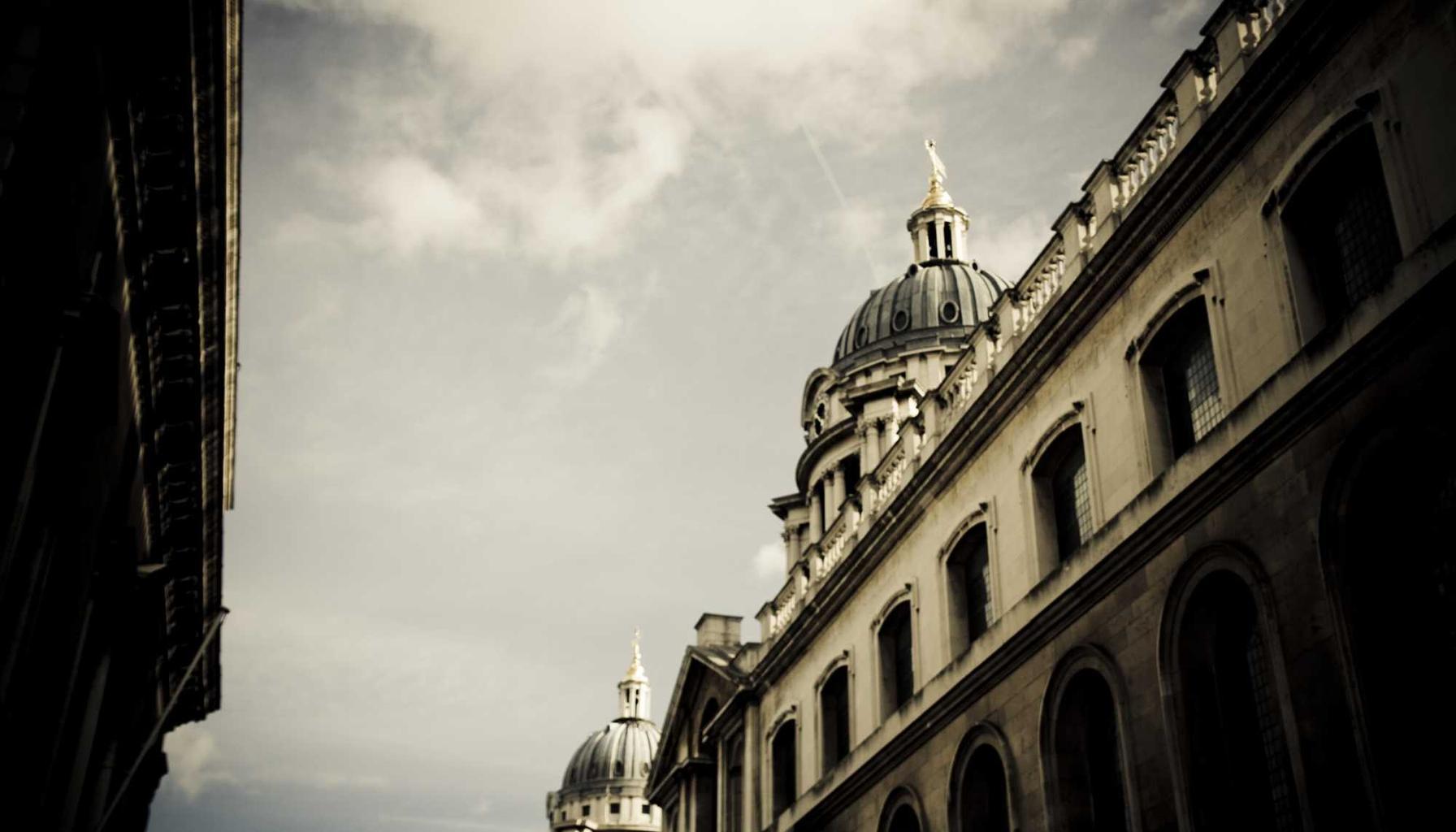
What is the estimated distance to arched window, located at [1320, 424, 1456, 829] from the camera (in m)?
14.6

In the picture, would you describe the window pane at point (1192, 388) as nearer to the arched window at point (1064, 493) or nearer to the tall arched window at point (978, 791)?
the arched window at point (1064, 493)

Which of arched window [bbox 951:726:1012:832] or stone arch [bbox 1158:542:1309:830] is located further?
arched window [bbox 951:726:1012:832]

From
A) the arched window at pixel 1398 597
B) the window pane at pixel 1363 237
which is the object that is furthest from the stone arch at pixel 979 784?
the window pane at pixel 1363 237

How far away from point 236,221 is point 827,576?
48.8ft

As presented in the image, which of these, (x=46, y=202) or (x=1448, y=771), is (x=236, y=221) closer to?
(x=46, y=202)

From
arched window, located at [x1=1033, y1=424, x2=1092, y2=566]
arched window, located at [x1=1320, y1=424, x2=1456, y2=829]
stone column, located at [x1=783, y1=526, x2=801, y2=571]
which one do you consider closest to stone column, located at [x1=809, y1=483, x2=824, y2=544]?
stone column, located at [x1=783, y1=526, x2=801, y2=571]

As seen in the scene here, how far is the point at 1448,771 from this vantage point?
14453mm

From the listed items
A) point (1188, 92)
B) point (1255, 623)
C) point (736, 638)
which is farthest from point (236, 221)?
point (736, 638)

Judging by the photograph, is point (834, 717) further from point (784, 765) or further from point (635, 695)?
point (635, 695)

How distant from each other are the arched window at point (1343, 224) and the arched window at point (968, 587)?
9112mm

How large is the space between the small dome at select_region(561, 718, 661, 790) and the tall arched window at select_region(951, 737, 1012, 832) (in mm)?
91760

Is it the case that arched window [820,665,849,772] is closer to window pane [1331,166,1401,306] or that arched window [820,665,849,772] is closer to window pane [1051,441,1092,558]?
window pane [1051,441,1092,558]

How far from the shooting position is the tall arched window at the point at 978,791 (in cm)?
2386

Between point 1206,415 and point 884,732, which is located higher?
point 1206,415
